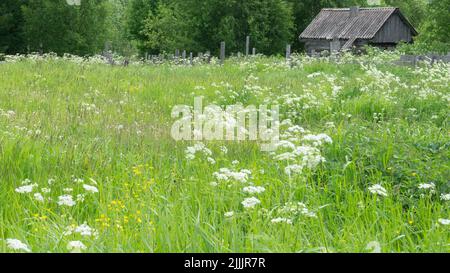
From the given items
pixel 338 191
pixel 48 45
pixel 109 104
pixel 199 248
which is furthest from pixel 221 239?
pixel 48 45

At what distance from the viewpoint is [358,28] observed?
44469 millimetres

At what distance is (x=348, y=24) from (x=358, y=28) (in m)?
0.98

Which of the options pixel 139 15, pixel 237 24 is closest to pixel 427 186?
pixel 237 24

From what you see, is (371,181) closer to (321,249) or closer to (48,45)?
(321,249)

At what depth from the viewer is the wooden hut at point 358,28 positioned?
4412cm

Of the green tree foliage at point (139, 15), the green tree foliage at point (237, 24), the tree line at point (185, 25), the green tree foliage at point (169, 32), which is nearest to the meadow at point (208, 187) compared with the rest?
the tree line at point (185, 25)

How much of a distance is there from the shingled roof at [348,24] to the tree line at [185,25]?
358 cm

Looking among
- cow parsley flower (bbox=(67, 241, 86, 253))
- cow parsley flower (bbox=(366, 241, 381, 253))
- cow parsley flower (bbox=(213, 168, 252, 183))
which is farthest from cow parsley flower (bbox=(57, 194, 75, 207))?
cow parsley flower (bbox=(366, 241, 381, 253))

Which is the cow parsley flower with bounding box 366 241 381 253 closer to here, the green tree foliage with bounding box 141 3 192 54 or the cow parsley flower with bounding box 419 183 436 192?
the cow parsley flower with bounding box 419 183 436 192

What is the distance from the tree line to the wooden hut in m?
2.14

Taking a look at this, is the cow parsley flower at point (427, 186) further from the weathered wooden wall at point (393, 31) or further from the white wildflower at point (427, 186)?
the weathered wooden wall at point (393, 31)

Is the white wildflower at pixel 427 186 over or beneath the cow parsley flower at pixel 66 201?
beneath

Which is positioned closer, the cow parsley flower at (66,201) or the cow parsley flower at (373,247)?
the cow parsley flower at (373,247)

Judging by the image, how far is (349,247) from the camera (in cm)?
366
